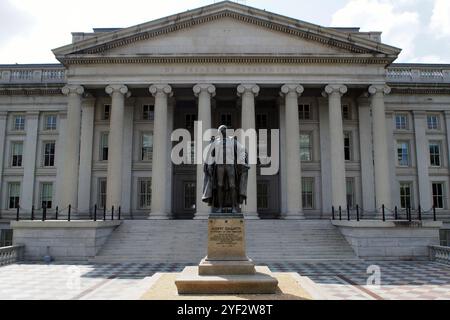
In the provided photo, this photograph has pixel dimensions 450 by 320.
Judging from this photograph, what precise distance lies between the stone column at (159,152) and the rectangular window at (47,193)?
12511mm

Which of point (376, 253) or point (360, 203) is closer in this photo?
point (376, 253)

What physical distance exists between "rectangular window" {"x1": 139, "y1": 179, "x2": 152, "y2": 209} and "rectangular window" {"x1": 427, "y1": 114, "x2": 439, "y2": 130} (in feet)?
80.7

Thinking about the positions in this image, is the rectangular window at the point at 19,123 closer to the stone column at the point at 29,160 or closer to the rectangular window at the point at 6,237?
the stone column at the point at 29,160

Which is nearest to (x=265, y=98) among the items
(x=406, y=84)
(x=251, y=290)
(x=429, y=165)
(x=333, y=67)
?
(x=333, y=67)

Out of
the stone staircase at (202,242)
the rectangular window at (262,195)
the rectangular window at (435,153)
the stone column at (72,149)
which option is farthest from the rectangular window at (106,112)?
the rectangular window at (435,153)

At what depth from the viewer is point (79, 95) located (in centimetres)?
3131

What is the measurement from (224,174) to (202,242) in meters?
12.3

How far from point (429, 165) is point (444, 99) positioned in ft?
19.3

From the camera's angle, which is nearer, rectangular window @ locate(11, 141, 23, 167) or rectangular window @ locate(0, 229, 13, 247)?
rectangular window @ locate(0, 229, 13, 247)

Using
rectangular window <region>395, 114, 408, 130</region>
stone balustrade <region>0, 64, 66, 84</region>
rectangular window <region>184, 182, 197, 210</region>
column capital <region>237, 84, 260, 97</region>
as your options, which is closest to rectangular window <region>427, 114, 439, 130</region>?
rectangular window <region>395, 114, 408, 130</region>

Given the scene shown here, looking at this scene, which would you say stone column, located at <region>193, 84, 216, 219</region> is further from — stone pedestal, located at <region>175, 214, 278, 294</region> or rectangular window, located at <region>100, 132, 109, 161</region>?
stone pedestal, located at <region>175, 214, 278, 294</region>

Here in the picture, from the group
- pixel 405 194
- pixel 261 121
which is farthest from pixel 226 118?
pixel 405 194

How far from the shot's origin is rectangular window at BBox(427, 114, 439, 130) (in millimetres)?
37844
